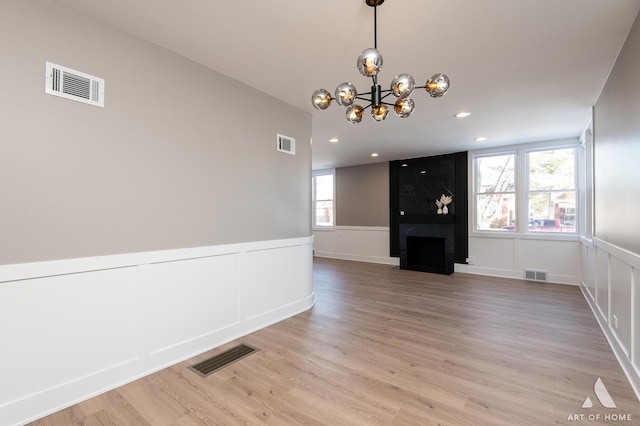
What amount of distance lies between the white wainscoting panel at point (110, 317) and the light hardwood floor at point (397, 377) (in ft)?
0.45

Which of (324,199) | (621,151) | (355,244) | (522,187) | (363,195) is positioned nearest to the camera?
(621,151)

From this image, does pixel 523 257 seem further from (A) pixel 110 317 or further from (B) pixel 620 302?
(A) pixel 110 317

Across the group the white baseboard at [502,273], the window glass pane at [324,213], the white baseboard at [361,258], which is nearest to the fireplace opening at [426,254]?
the white baseboard at [502,273]

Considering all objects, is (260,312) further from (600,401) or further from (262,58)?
(600,401)

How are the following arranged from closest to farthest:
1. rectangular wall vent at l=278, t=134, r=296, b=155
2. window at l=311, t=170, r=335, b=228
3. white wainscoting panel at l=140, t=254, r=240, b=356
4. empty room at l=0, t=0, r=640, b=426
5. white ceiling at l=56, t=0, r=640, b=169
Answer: empty room at l=0, t=0, r=640, b=426 → white ceiling at l=56, t=0, r=640, b=169 → white wainscoting panel at l=140, t=254, r=240, b=356 → rectangular wall vent at l=278, t=134, r=296, b=155 → window at l=311, t=170, r=335, b=228

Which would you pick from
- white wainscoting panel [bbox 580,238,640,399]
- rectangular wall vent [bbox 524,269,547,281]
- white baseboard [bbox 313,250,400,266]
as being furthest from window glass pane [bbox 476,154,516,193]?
white wainscoting panel [bbox 580,238,640,399]

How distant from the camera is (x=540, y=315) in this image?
3.71 metres

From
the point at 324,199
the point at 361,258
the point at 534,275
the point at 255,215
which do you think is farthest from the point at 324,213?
the point at 255,215

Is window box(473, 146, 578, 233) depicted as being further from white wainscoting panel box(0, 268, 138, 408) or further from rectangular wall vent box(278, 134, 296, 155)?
white wainscoting panel box(0, 268, 138, 408)

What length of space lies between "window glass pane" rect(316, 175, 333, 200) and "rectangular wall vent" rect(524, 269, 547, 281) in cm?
495

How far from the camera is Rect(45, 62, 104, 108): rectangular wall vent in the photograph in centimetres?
187

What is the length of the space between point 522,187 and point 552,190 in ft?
1.51

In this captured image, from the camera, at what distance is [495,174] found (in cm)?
607

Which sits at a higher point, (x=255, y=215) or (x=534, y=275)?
(x=255, y=215)
